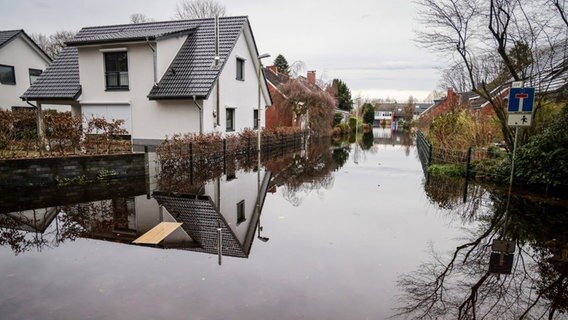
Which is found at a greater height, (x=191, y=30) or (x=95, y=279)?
(x=191, y=30)

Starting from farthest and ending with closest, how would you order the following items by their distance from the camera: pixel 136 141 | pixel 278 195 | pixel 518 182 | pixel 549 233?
1. pixel 136 141
2. pixel 518 182
3. pixel 278 195
4. pixel 549 233

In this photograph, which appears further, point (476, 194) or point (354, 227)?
point (476, 194)

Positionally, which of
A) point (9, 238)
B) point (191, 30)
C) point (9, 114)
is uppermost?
point (191, 30)

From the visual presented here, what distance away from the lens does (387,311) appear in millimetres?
3986

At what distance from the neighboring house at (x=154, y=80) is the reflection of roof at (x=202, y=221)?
29.0 ft

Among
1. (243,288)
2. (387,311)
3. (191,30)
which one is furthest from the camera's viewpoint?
(191,30)

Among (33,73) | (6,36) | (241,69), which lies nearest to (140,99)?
(241,69)

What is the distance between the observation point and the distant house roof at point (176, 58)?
17172mm

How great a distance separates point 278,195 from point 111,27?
1839 centimetres

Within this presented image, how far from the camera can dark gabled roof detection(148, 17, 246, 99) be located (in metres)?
17.1

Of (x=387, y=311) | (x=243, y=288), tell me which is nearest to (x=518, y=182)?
(x=387, y=311)

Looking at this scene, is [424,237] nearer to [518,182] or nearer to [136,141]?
[518,182]

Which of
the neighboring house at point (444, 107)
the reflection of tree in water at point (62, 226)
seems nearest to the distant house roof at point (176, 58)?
the reflection of tree in water at point (62, 226)

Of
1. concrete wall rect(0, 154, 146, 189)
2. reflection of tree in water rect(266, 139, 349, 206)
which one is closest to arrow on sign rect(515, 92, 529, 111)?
reflection of tree in water rect(266, 139, 349, 206)
